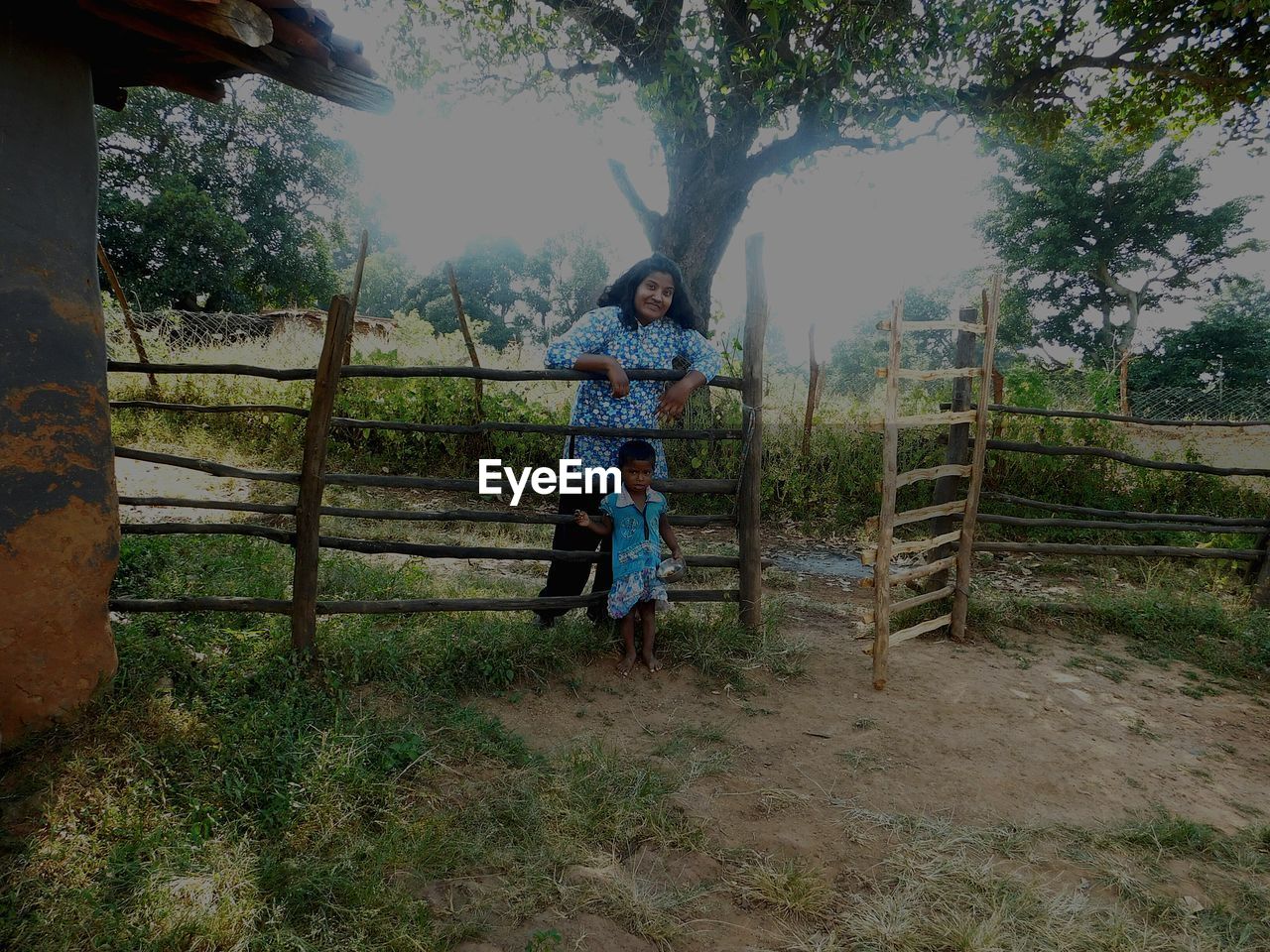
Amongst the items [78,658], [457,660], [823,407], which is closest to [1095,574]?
[823,407]

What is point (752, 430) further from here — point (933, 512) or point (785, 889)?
point (785, 889)

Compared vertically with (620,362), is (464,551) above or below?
below

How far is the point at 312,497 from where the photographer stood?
10.1ft

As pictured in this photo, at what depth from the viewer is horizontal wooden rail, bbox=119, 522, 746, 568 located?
3.07 meters

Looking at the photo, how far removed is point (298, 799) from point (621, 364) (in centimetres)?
225

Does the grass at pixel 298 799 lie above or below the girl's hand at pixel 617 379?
below

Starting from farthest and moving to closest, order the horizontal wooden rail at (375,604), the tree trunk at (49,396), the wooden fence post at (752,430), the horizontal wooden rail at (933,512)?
1. the horizontal wooden rail at (933,512)
2. the wooden fence post at (752,430)
3. the horizontal wooden rail at (375,604)
4. the tree trunk at (49,396)

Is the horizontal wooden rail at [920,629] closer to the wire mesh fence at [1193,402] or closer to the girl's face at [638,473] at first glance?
the girl's face at [638,473]

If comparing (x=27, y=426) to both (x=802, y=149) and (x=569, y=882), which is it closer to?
(x=569, y=882)

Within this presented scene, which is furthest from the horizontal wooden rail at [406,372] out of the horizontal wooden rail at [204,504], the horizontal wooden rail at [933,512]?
the horizontal wooden rail at [933,512]

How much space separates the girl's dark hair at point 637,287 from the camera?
10.8 feet

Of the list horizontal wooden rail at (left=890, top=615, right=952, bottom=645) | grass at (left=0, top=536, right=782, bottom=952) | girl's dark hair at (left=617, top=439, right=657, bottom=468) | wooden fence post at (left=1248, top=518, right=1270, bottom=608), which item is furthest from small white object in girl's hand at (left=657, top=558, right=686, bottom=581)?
wooden fence post at (left=1248, top=518, right=1270, bottom=608)

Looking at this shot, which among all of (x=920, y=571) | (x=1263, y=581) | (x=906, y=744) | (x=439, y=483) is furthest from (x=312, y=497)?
(x=1263, y=581)

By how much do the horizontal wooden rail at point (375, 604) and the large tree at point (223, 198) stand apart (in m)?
18.1
